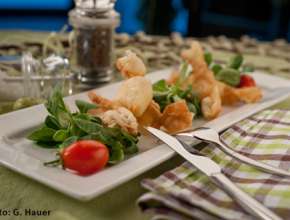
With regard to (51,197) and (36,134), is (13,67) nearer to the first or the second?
(36,134)

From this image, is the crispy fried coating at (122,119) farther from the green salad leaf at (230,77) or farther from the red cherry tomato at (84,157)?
the green salad leaf at (230,77)

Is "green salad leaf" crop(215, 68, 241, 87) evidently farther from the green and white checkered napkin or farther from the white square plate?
the green and white checkered napkin

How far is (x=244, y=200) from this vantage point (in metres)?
0.52

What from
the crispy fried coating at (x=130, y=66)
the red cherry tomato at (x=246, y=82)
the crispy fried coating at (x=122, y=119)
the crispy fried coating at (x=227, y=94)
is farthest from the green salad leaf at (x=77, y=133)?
the red cherry tomato at (x=246, y=82)

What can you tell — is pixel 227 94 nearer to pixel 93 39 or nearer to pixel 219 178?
pixel 93 39

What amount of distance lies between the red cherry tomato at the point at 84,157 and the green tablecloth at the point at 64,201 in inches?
1.3

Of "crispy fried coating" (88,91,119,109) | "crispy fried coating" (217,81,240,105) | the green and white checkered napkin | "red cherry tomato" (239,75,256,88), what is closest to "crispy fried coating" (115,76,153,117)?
"crispy fried coating" (88,91,119,109)

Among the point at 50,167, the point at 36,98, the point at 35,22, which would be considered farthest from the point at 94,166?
the point at 35,22

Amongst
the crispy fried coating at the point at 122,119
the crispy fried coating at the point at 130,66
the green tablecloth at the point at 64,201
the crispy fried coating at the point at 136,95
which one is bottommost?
the green tablecloth at the point at 64,201

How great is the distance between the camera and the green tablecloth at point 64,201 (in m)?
0.54

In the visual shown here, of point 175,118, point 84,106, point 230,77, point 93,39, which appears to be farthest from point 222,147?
point 93,39

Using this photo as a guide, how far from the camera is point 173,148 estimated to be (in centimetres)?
65

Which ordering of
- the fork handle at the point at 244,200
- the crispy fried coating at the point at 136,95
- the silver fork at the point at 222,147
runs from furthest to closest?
the crispy fried coating at the point at 136,95 < the silver fork at the point at 222,147 < the fork handle at the point at 244,200

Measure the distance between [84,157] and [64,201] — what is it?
51 mm
